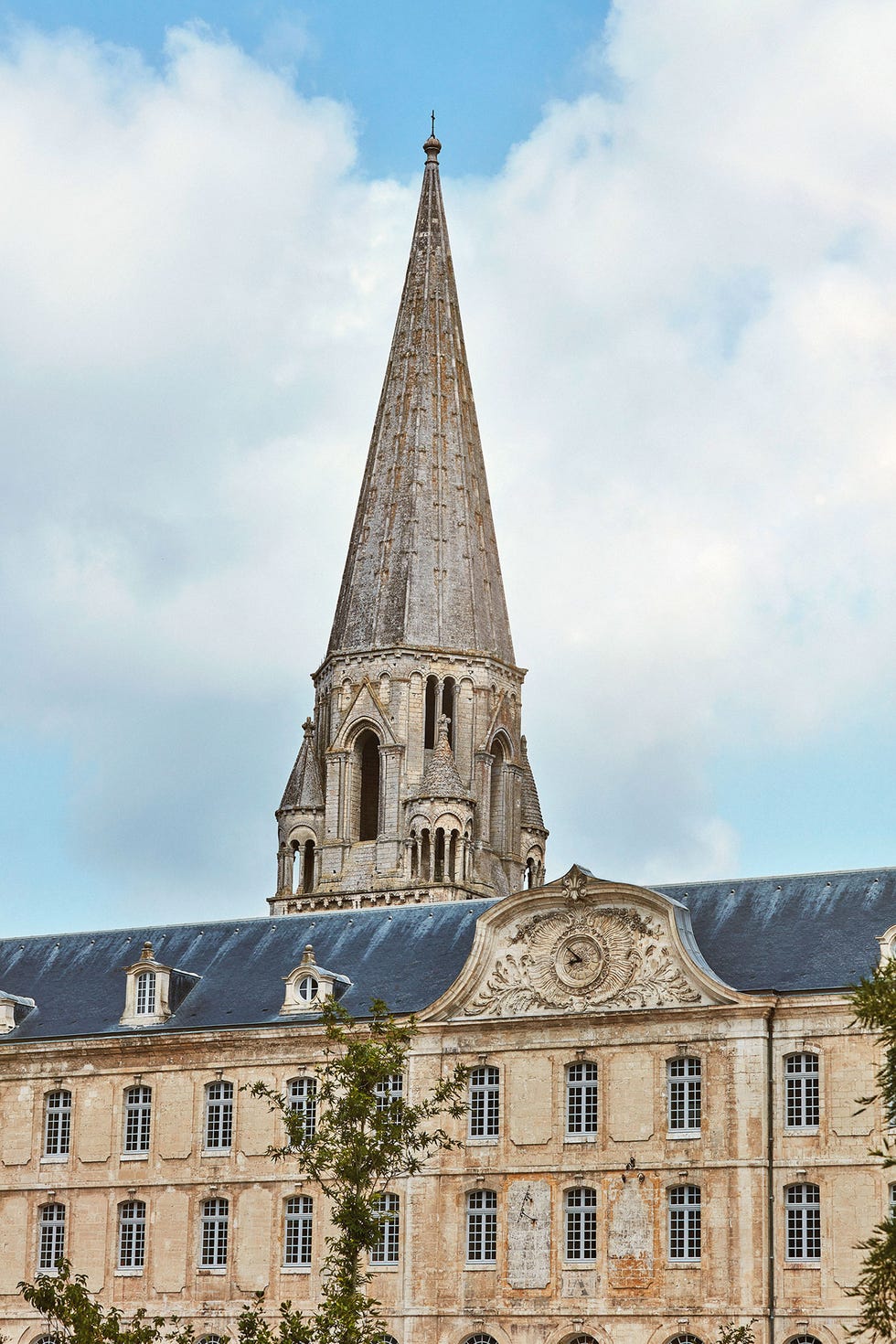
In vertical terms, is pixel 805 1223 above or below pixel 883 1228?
above

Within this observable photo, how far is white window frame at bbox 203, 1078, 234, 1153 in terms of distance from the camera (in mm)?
60062

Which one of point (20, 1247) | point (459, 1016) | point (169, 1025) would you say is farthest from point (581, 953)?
point (20, 1247)

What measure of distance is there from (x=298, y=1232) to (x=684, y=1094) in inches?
432

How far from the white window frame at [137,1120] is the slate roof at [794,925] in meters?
15.2

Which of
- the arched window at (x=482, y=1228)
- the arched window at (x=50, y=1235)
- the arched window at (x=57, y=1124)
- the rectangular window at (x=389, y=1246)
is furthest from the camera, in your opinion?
the arched window at (x=57, y=1124)

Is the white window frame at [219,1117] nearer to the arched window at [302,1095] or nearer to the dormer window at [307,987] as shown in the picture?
the arched window at [302,1095]

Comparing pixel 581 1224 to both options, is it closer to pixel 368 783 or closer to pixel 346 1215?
pixel 346 1215

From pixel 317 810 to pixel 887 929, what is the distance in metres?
40.6

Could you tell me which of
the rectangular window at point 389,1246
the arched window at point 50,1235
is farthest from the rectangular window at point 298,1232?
the arched window at point 50,1235

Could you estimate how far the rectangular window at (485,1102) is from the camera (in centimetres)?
5734

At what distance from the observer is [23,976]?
6781cm

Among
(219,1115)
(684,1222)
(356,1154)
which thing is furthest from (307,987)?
(356,1154)

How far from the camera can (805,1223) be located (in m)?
53.2

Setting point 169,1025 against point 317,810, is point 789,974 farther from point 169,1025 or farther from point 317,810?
point 317,810
